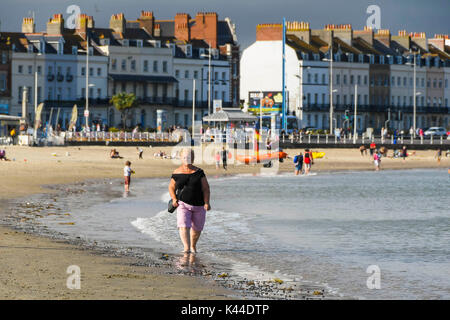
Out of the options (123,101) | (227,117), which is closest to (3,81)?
(123,101)

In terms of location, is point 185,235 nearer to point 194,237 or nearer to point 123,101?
point 194,237

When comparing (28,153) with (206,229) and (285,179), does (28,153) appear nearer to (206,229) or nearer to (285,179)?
(285,179)

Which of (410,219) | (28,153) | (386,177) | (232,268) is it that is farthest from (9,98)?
(232,268)

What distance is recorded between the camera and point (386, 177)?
56688 millimetres

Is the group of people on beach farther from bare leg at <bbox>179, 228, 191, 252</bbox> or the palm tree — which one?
the palm tree

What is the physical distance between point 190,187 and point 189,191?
0.08 metres

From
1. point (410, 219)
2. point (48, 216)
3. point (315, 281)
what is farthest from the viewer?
point (410, 219)

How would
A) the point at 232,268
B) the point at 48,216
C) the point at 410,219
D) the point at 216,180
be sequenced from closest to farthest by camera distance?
1. the point at 232,268
2. the point at 48,216
3. the point at 410,219
4. the point at 216,180

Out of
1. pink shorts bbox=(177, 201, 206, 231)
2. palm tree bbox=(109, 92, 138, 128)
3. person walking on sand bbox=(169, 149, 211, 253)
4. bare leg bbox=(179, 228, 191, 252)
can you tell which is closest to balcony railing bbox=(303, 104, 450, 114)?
palm tree bbox=(109, 92, 138, 128)

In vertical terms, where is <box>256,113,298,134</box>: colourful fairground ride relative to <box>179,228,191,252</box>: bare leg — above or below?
above

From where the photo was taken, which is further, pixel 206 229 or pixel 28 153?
pixel 28 153

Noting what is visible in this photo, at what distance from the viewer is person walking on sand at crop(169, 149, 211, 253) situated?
16.6m

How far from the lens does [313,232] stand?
24.6 meters
